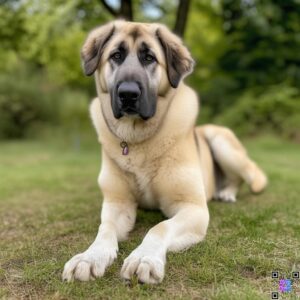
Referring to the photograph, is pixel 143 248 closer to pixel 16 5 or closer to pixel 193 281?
pixel 193 281

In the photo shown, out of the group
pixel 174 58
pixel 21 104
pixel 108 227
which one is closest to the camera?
pixel 108 227

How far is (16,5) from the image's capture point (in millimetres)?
12172

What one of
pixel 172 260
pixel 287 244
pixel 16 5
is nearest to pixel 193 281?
pixel 172 260

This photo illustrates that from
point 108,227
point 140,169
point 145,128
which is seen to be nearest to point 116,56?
point 145,128

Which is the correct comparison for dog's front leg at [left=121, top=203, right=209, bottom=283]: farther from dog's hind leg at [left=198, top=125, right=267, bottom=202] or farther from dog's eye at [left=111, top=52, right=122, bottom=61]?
dog's hind leg at [left=198, top=125, right=267, bottom=202]

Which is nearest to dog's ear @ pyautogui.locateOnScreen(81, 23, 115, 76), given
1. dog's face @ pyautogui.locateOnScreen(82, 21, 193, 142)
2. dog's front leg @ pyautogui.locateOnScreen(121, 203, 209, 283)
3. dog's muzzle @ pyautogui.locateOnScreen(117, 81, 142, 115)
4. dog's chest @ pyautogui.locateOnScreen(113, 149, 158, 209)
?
dog's face @ pyautogui.locateOnScreen(82, 21, 193, 142)

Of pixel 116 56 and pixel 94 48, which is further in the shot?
pixel 94 48

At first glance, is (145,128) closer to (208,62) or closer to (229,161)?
(229,161)

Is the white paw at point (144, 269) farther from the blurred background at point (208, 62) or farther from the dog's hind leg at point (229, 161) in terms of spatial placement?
the blurred background at point (208, 62)

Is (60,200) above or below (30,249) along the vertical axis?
below

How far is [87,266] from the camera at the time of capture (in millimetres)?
2387

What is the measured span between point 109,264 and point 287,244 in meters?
1.29

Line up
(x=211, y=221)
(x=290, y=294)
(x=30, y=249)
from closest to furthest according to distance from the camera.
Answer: (x=290, y=294), (x=30, y=249), (x=211, y=221)

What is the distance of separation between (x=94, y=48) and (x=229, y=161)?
6.60 feet
